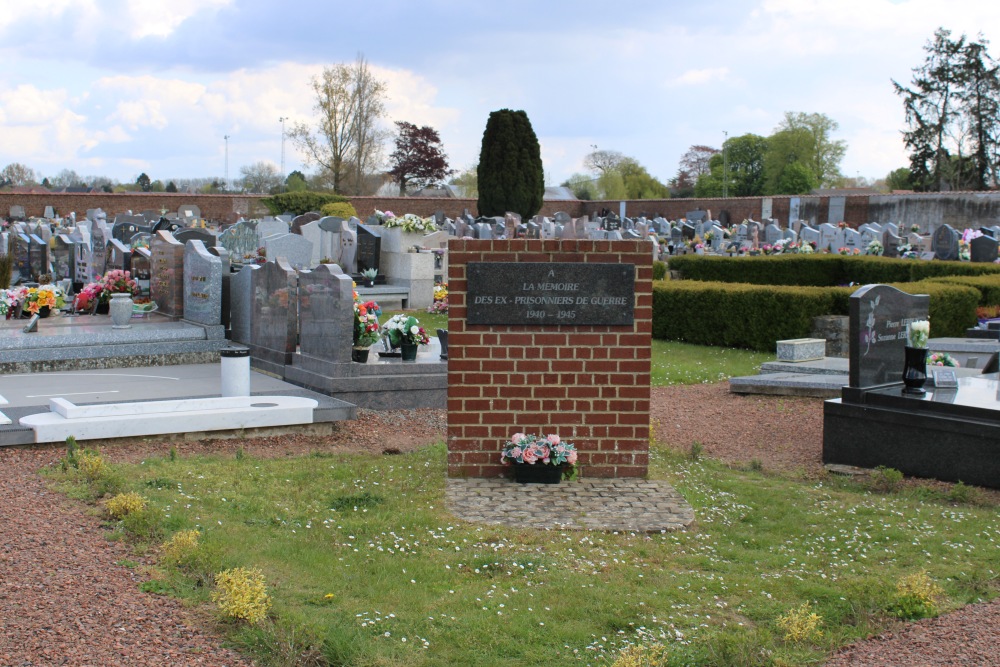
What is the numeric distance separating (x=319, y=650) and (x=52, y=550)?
194cm

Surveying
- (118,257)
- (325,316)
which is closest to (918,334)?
(325,316)

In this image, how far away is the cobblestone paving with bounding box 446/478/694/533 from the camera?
230 inches

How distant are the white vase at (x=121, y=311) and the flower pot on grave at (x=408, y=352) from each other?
11.8 feet

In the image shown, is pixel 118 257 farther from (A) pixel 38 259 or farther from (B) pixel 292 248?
(B) pixel 292 248

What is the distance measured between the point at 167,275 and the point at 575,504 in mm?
8589

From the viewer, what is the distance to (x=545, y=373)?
671 centimetres

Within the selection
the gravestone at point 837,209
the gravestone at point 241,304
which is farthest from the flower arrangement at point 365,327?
the gravestone at point 837,209

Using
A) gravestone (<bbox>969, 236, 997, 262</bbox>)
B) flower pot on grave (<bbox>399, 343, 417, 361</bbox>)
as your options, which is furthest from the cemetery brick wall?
gravestone (<bbox>969, 236, 997, 262</bbox>)

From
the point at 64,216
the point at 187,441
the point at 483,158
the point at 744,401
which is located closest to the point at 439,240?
the point at 744,401

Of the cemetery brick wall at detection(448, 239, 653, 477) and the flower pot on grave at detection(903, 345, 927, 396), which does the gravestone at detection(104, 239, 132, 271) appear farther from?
the flower pot on grave at detection(903, 345, 927, 396)

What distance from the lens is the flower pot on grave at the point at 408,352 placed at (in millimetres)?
10680

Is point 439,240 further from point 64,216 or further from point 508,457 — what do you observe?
point 64,216

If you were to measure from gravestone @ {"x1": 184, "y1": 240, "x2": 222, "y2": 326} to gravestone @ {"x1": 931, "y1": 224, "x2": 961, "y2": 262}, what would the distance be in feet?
54.1

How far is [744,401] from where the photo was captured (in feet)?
36.9
